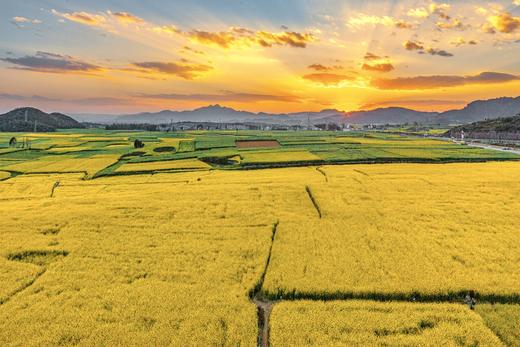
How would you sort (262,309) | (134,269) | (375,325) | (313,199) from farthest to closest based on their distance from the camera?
(313,199)
(134,269)
(262,309)
(375,325)

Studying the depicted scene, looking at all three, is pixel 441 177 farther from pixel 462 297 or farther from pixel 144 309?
pixel 144 309

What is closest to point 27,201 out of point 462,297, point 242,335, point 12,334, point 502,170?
point 12,334

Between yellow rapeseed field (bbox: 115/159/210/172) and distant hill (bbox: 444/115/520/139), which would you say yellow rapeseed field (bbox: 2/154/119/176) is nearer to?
yellow rapeseed field (bbox: 115/159/210/172)

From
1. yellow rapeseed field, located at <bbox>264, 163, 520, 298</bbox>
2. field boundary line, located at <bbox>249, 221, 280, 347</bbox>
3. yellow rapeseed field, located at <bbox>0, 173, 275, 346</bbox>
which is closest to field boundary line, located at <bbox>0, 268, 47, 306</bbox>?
yellow rapeseed field, located at <bbox>0, 173, 275, 346</bbox>

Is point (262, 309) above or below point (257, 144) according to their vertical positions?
below

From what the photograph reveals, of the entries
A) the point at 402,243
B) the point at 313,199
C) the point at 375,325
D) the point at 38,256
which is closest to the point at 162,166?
the point at 313,199

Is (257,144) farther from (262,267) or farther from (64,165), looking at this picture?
(262,267)

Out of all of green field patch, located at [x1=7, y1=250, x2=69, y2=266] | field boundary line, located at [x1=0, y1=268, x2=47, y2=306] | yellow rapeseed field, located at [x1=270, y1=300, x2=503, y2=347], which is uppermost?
yellow rapeseed field, located at [x1=270, y1=300, x2=503, y2=347]
